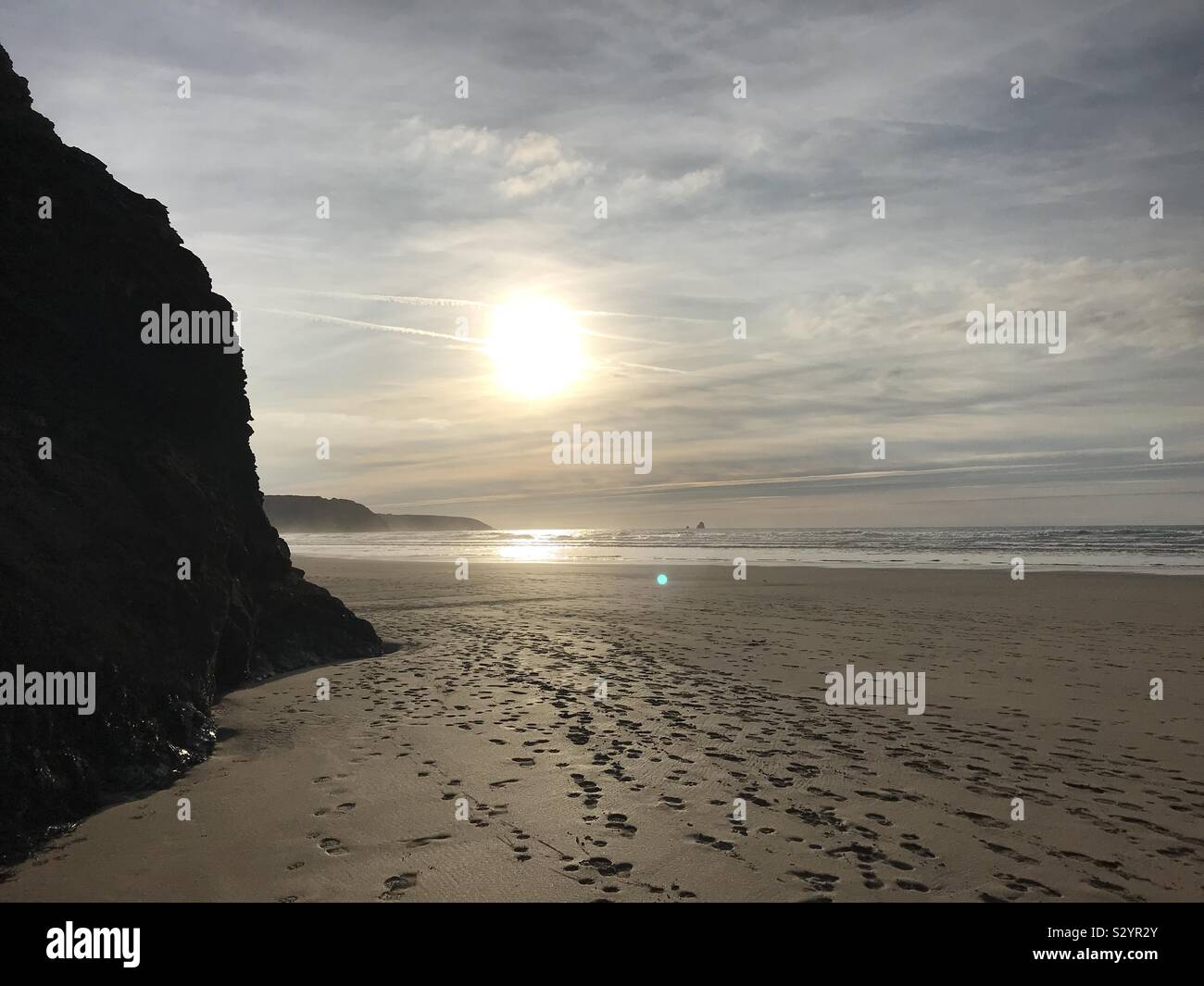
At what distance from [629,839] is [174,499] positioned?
→ 7.48 m

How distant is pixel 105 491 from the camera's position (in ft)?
28.6

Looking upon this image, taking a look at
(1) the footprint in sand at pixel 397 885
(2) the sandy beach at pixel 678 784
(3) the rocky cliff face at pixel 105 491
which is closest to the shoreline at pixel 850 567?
(2) the sandy beach at pixel 678 784

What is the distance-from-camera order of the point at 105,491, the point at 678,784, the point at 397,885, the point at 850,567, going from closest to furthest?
the point at 397,885, the point at 678,784, the point at 105,491, the point at 850,567

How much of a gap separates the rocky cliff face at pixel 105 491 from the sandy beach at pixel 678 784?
0.65 meters

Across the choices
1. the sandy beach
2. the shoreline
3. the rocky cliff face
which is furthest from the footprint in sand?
the shoreline

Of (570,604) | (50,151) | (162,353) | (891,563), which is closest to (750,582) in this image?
(570,604)

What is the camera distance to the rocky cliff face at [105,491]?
659 cm

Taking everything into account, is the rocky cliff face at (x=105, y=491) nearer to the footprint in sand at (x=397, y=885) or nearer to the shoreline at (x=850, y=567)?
the footprint in sand at (x=397, y=885)

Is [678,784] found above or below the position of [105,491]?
below

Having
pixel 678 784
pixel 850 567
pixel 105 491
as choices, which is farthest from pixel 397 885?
pixel 850 567

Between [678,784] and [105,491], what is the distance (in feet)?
25.0

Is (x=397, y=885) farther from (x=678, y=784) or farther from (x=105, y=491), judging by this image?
(x=105, y=491)

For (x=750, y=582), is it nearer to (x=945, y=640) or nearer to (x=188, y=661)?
(x=945, y=640)
